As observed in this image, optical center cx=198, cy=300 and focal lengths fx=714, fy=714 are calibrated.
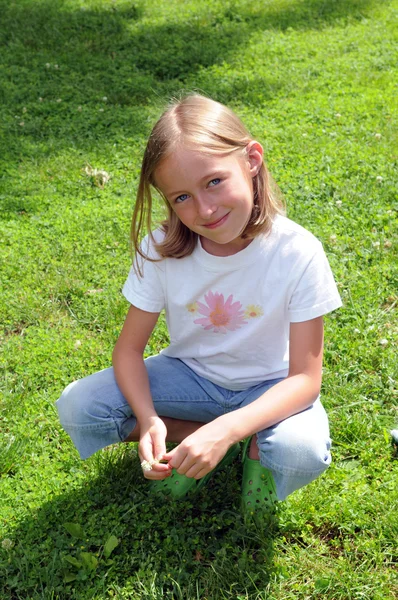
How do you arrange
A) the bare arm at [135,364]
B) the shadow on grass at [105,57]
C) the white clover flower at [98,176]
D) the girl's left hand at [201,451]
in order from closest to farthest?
the girl's left hand at [201,451]
the bare arm at [135,364]
the white clover flower at [98,176]
the shadow on grass at [105,57]

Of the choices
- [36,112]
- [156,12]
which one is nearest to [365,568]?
[36,112]

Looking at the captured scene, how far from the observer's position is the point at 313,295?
7.36 feet

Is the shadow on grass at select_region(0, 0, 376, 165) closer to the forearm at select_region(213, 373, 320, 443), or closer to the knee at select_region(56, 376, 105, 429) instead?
the knee at select_region(56, 376, 105, 429)

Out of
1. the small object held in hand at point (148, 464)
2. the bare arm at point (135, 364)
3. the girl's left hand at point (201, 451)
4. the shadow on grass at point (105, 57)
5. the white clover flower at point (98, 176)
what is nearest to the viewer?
the girl's left hand at point (201, 451)

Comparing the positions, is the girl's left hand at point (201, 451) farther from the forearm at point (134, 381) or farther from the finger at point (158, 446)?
the forearm at point (134, 381)

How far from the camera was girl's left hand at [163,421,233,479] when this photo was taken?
6.77 ft

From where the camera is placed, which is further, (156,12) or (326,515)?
(156,12)

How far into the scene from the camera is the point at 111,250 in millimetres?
3887

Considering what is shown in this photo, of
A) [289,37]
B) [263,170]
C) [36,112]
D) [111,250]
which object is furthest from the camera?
[289,37]

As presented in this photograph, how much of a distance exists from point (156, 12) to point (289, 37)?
58.1 inches

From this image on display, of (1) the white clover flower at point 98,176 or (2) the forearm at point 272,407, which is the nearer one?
(2) the forearm at point 272,407

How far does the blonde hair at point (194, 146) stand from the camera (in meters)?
2.14

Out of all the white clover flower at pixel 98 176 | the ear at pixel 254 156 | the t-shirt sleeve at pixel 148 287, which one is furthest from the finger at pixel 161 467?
the white clover flower at pixel 98 176

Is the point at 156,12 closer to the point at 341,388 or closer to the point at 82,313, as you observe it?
the point at 82,313
